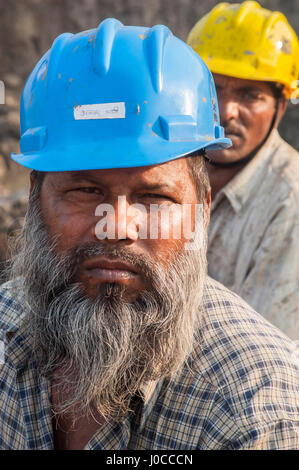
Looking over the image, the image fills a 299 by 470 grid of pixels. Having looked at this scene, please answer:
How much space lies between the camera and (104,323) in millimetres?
1979

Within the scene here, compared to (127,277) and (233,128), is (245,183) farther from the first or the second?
(127,277)

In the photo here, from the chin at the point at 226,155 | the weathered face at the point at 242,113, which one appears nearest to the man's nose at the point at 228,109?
the weathered face at the point at 242,113

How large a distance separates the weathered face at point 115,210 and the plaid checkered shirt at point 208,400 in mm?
357

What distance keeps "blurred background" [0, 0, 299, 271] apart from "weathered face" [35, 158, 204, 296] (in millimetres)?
3749

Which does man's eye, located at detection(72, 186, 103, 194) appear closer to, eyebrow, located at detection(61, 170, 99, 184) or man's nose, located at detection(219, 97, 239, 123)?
eyebrow, located at detection(61, 170, 99, 184)

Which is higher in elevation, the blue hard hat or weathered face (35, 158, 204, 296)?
the blue hard hat

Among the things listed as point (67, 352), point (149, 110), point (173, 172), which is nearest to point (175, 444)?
point (67, 352)

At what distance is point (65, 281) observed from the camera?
204 centimetres

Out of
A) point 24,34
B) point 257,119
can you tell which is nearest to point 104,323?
point 257,119

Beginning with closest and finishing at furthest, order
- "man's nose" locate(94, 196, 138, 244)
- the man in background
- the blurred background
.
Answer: "man's nose" locate(94, 196, 138, 244), the man in background, the blurred background

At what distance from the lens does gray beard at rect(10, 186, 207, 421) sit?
199cm

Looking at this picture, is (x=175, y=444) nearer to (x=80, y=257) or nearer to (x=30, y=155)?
(x=80, y=257)

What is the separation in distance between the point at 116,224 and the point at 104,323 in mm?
323

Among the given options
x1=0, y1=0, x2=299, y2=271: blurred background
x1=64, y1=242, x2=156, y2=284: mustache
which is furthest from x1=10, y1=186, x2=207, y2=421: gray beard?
x1=0, y1=0, x2=299, y2=271: blurred background
